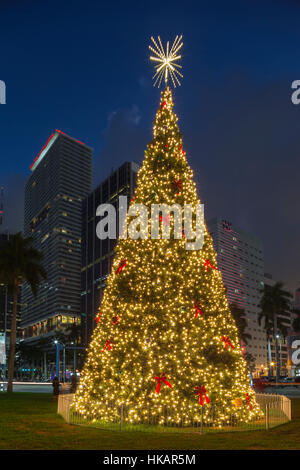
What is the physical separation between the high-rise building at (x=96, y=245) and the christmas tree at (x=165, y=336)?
129 meters

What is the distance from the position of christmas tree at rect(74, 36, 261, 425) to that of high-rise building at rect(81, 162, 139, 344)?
129409 mm

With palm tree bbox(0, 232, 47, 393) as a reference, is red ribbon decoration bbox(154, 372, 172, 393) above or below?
below

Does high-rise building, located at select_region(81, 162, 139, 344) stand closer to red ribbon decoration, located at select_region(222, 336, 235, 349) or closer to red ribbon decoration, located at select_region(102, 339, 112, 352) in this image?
Answer: red ribbon decoration, located at select_region(102, 339, 112, 352)

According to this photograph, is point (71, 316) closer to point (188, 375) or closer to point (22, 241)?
point (22, 241)

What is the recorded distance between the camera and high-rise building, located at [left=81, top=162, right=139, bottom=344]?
150m

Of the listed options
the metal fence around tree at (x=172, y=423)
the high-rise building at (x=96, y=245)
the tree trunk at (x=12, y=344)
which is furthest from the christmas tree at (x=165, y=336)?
the high-rise building at (x=96, y=245)

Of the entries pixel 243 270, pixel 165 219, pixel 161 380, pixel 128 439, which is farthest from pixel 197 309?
pixel 243 270

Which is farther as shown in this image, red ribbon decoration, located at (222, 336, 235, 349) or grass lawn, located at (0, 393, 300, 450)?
red ribbon decoration, located at (222, 336, 235, 349)

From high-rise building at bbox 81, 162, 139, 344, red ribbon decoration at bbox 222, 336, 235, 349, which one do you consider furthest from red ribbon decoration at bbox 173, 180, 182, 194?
high-rise building at bbox 81, 162, 139, 344

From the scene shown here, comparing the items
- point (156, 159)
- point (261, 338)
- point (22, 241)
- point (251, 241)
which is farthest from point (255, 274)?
point (156, 159)

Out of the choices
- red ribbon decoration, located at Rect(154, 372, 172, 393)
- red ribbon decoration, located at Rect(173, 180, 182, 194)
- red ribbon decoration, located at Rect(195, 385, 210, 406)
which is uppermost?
red ribbon decoration, located at Rect(173, 180, 182, 194)

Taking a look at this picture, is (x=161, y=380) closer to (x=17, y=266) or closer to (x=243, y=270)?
(x=17, y=266)
